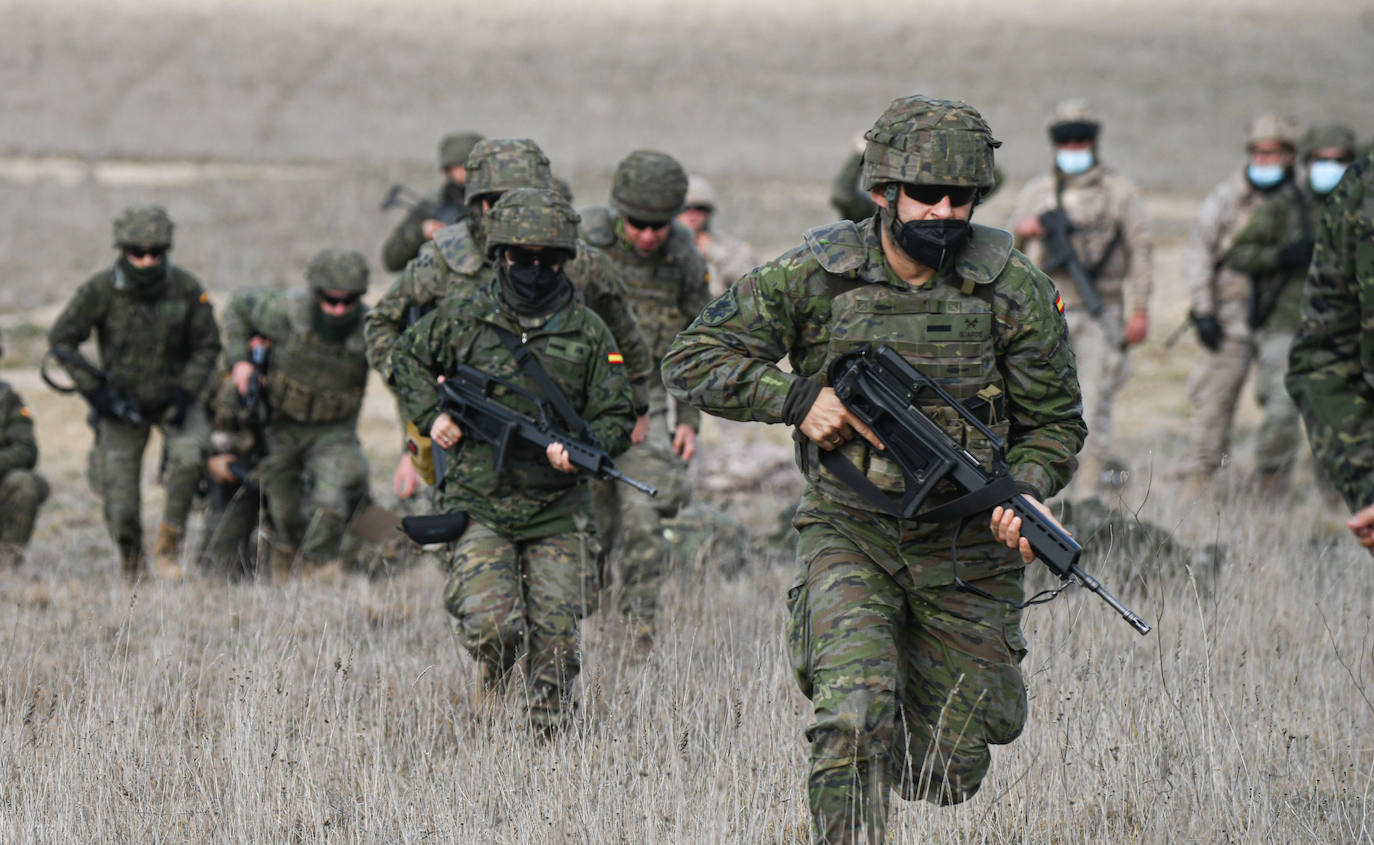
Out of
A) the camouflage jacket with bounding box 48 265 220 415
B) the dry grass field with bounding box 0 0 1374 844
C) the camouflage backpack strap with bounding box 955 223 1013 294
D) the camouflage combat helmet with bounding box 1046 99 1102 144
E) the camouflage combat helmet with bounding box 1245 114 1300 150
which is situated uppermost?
the camouflage combat helmet with bounding box 1046 99 1102 144

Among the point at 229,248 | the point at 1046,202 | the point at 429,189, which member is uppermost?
the point at 429,189

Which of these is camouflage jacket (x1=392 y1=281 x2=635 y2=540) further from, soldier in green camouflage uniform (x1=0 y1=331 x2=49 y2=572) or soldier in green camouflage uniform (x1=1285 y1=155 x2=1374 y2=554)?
soldier in green camouflage uniform (x1=0 y1=331 x2=49 y2=572)

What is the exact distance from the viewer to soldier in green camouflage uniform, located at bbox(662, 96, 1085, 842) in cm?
379

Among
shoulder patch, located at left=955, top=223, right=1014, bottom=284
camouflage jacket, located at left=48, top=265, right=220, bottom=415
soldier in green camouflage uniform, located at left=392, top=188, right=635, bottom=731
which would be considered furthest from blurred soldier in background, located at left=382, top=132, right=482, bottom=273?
shoulder patch, located at left=955, top=223, right=1014, bottom=284

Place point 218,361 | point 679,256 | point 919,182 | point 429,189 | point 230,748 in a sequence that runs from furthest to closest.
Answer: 1. point 429,189
2. point 218,361
3. point 679,256
4. point 230,748
5. point 919,182

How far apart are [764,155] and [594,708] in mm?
46050

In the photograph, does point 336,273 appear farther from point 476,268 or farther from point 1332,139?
point 1332,139

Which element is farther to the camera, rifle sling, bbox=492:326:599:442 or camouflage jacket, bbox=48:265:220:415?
camouflage jacket, bbox=48:265:220:415

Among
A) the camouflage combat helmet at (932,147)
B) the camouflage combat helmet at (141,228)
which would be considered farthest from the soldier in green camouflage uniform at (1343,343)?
the camouflage combat helmet at (141,228)

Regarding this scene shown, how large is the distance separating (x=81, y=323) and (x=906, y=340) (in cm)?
635

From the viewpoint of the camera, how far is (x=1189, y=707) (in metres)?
4.74

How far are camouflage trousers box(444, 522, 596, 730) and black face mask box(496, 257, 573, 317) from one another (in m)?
0.82

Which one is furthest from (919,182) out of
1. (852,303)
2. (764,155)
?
(764,155)

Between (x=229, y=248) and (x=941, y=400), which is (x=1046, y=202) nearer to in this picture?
(x=941, y=400)
